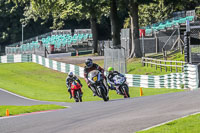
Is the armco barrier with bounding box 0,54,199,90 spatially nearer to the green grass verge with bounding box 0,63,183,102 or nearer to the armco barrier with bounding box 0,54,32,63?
the green grass verge with bounding box 0,63,183,102

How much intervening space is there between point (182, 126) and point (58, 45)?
49.8m

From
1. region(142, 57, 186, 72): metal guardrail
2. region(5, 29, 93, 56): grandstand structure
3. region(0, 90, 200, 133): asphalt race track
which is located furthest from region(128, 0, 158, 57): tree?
region(0, 90, 200, 133): asphalt race track

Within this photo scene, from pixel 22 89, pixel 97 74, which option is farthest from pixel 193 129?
pixel 22 89

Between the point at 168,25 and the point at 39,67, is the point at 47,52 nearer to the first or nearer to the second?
the point at 39,67

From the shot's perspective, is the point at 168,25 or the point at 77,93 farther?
the point at 168,25

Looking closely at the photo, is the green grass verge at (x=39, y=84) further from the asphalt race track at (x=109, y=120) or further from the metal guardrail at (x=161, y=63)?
the asphalt race track at (x=109, y=120)

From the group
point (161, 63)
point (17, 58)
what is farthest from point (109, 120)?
point (17, 58)

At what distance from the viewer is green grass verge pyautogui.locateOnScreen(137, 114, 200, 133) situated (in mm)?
9539

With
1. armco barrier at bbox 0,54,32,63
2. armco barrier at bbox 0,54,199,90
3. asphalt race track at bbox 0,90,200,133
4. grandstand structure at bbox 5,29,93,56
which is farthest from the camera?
grandstand structure at bbox 5,29,93,56

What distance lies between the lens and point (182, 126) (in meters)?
9.94

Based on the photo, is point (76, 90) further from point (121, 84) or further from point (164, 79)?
point (164, 79)

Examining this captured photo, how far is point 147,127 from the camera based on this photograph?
10.3 meters

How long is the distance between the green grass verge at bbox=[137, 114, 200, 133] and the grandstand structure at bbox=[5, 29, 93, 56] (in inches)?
1745

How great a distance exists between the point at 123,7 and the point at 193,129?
33.5 meters
